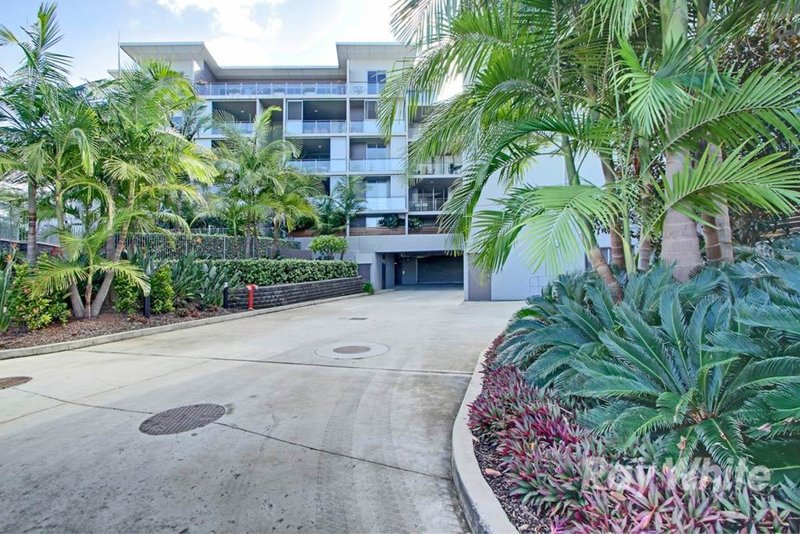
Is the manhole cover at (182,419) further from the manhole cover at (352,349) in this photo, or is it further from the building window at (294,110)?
the building window at (294,110)

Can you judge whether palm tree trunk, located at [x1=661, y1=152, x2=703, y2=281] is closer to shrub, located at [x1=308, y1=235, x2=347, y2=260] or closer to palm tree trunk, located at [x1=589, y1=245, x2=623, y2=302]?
palm tree trunk, located at [x1=589, y1=245, x2=623, y2=302]

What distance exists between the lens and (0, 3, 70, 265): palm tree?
670 centimetres

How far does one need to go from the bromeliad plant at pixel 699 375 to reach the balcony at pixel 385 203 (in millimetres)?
21483

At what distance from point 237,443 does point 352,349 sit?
346 centimetres

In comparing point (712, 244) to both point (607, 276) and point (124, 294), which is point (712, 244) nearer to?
point (607, 276)

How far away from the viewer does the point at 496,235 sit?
3533 millimetres

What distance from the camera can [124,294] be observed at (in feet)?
27.2

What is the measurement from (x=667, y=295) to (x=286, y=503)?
111 inches

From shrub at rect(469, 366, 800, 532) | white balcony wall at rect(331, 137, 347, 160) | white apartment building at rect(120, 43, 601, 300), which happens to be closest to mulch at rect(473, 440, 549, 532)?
shrub at rect(469, 366, 800, 532)

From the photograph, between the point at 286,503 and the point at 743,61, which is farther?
the point at 743,61

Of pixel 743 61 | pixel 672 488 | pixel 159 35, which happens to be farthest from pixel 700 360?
pixel 159 35

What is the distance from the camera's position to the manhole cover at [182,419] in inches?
129

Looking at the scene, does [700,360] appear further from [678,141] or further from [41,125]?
[41,125]

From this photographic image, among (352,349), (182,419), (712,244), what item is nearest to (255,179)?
(352,349)
